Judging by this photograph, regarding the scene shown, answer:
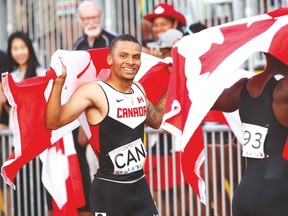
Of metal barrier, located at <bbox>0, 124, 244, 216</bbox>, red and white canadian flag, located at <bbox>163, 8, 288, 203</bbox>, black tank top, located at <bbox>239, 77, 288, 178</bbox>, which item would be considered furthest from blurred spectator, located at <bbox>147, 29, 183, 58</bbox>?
Answer: black tank top, located at <bbox>239, 77, 288, 178</bbox>

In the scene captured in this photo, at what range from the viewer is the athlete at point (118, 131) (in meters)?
8.02

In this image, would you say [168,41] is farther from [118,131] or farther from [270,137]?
[270,137]

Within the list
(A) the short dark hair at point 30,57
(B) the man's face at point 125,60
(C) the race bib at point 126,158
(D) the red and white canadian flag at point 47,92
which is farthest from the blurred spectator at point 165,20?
(C) the race bib at point 126,158

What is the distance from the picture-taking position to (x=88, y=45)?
448 inches

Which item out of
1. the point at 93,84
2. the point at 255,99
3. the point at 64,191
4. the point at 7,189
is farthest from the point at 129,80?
the point at 7,189

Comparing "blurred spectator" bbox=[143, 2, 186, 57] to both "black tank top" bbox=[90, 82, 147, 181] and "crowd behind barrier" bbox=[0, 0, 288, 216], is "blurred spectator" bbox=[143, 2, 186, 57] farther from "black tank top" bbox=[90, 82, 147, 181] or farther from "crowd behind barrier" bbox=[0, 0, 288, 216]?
"black tank top" bbox=[90, 82, 147, 181]

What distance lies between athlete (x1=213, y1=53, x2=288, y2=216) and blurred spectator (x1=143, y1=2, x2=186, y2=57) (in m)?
3.04

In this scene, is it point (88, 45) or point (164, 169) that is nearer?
point (164, 169)

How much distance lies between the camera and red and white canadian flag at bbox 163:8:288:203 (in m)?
8.00

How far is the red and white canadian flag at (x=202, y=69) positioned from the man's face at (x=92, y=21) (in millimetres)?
3148

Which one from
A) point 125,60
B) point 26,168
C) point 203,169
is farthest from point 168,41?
point 26,168

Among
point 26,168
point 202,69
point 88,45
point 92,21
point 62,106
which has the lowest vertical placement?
point 26,168

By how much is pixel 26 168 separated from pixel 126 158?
11.7 feet

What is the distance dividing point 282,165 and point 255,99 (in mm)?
536
